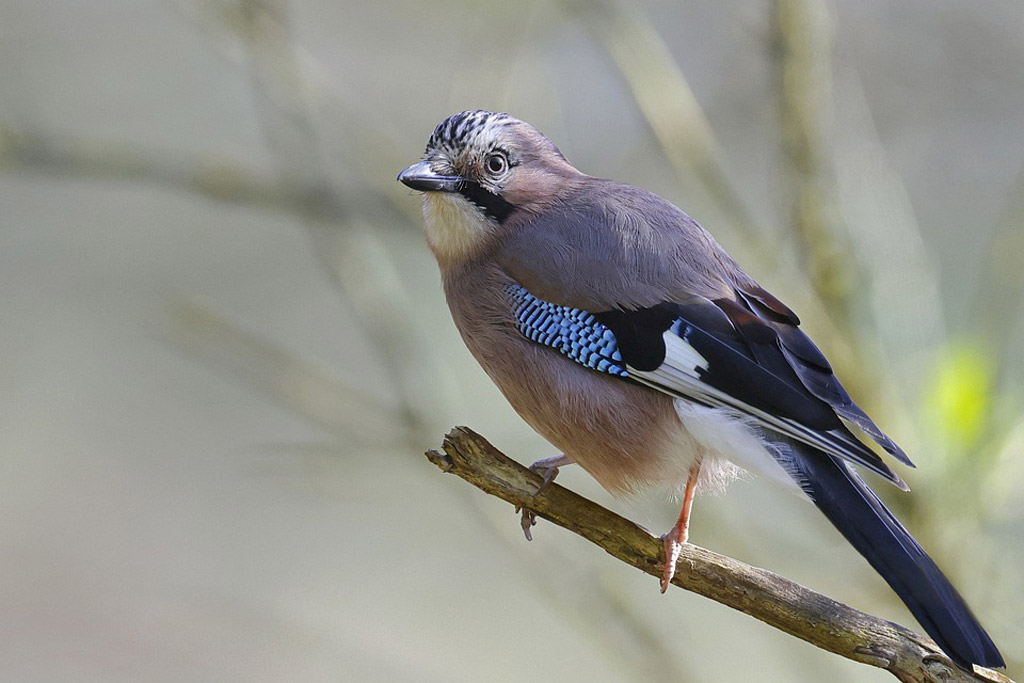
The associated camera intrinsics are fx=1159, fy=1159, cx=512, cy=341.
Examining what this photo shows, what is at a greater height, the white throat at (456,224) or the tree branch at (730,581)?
the white throat at (456,224)

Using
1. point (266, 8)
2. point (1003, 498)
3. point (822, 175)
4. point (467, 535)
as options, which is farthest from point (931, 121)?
point (467, 535)

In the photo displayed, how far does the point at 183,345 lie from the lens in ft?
15.1

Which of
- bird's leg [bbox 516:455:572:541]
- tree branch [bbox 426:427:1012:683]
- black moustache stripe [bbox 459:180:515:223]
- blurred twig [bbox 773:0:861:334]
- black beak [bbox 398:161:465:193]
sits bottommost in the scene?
tree branch [bbox 426:427:1012:683]

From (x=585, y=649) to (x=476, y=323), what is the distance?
5433 millimetres

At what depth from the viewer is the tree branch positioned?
2.76 m

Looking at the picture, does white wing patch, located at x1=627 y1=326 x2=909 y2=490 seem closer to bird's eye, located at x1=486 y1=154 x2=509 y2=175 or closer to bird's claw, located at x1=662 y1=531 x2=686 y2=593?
bird's claw, located at x1=662 y1=531 x2=686 y2=593

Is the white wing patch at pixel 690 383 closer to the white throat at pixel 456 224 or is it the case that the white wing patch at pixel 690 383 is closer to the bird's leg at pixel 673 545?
the bird's leg at pixel 673 545

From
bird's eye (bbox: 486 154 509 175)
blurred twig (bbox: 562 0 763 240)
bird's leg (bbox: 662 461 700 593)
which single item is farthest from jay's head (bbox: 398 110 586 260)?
bird's leg (bbox: 662 461 700 593)

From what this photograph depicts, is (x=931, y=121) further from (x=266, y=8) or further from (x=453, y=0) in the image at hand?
(x=266, y=8)

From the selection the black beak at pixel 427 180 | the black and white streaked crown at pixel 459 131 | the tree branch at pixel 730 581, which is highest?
the black and white streaked crown at pixel 459 131

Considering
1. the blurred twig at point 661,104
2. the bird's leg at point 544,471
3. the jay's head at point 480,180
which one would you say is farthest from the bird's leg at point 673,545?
the blurred twig at point 661,104

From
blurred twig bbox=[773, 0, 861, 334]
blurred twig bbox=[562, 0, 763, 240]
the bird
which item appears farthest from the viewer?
blurred twig bbox=[562, 0, 763, 240]

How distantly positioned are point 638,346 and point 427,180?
72 centimetres

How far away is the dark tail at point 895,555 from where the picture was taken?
2.48 metres
